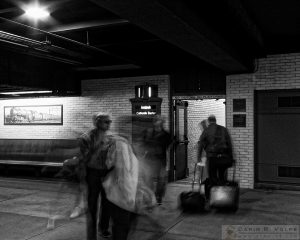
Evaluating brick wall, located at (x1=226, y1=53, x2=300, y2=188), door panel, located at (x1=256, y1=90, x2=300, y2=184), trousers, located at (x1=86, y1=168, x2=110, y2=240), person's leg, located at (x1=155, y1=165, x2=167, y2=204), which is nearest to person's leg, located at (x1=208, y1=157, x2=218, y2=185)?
person's leg, located at (x1=155, y1=165, x2=167, y2=204)

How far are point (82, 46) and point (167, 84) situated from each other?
3173 mm

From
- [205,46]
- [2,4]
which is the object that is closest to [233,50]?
[205,46]

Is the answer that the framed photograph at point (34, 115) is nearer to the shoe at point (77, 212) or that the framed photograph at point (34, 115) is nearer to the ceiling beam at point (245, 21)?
the shoe at point (77, 212)

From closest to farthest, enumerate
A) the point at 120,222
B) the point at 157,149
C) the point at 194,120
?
the point at 120,222, the point at 157,149, the point at 194,120

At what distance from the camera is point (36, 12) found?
19.6 ft

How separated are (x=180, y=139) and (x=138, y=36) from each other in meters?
3.73

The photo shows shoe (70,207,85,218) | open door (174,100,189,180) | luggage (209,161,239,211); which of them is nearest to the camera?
shoe (70,207,85,218)

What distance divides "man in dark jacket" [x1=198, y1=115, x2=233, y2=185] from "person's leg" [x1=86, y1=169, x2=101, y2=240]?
3045mm

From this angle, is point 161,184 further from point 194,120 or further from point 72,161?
point 194,120

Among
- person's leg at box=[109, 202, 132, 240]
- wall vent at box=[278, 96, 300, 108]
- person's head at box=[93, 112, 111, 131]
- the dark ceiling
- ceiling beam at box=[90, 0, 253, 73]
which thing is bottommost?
person's leg at box=[109, 202, 132, 240]

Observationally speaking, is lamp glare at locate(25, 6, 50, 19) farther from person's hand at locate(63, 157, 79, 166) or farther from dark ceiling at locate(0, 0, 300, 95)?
person's hand at locate(63, 157, 79, 166)

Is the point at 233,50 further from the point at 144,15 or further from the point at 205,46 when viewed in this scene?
the point at 144,15

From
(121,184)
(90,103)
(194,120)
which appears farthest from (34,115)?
(121,184)

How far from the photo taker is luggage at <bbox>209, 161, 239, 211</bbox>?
6.21 metres
